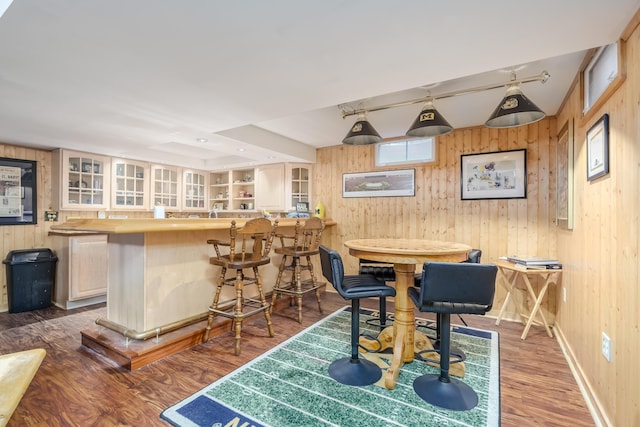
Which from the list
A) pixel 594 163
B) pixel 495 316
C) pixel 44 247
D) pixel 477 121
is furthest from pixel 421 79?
pixel 44 247

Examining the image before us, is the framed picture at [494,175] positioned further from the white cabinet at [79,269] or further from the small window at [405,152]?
the white cabinet at [79,269]

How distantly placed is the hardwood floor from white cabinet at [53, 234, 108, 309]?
0.70 meters

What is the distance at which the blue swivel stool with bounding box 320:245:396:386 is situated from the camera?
2.13m

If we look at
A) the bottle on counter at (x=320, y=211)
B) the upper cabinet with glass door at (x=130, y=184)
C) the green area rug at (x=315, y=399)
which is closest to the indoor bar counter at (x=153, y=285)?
the green area rug at (x=315, y=399)

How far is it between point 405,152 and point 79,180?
4513mm

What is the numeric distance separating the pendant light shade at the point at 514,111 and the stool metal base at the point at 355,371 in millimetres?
2018

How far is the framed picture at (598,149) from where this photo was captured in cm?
172

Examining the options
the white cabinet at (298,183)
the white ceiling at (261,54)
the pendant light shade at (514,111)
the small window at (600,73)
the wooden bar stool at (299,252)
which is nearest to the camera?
the white ceiling at (261,54)

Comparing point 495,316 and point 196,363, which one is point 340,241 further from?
point 196,363

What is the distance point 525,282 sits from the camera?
3.03 meters

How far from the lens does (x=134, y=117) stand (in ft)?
9.29

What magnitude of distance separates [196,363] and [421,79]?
268cm

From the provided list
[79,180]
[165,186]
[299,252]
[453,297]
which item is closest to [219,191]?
[165,186]

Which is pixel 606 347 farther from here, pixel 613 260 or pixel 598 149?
pixel 598 149
